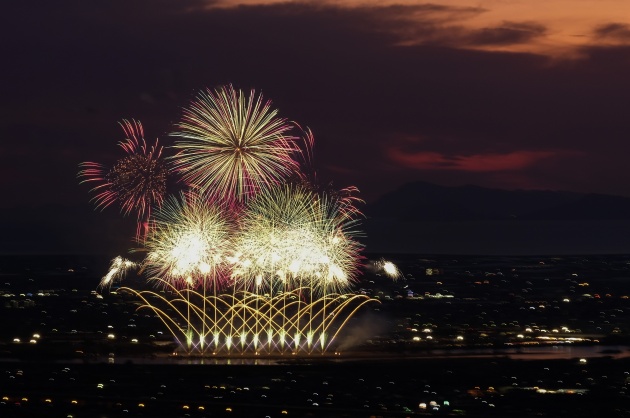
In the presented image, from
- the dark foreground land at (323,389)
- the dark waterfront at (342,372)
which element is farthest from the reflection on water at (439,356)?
the dark foreground land at (323,389)

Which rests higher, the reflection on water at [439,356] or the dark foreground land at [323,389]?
the reflection on water at [439,356]

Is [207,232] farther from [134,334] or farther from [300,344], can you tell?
[134,334]

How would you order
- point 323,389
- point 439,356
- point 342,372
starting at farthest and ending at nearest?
point 439,356 < point 342,372 < point 323,389

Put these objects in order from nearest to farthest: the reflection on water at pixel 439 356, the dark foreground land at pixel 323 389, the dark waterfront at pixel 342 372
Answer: the dark foreground land at pixel 323 389 < the dark waterfront at pixel 342 372 < the reflection on water at pixel 439 356


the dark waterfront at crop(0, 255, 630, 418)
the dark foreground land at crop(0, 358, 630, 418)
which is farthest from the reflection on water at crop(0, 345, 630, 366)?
the dark foreground land at crop(0, 358, 630, 418)

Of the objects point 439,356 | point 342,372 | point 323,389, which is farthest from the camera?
point 439,356

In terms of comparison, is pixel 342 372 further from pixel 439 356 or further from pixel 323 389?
pixel 439 356

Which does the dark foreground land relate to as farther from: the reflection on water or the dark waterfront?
the reflection on water

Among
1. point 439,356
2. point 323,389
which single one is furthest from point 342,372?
point 439,356

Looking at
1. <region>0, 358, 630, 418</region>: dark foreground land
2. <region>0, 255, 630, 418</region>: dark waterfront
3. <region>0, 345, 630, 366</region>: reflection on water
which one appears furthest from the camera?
<region>0, 345, 630, 366</region>: reflection on water

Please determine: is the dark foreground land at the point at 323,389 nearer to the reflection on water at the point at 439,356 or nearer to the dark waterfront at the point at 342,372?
the dark waterfront at the point at 342,372

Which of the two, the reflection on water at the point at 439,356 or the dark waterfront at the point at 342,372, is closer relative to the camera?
the dark waterfront at the point at 342,372
